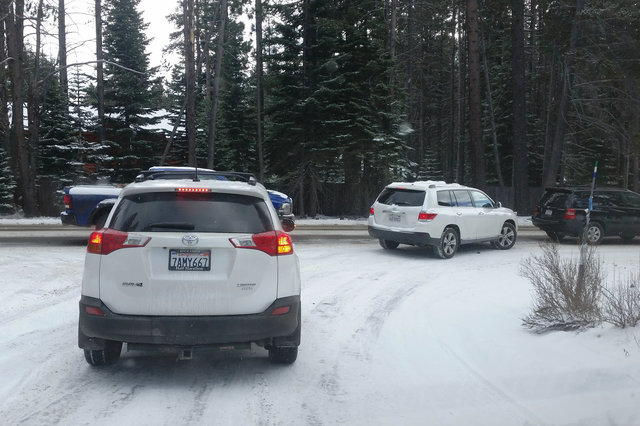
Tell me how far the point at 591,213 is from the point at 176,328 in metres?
14.8

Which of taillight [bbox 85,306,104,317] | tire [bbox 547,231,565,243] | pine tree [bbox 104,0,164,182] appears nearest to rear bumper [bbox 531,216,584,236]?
tire [bbox 547,231,565,243]

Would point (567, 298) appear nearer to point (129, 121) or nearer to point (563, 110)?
point (563, 110)

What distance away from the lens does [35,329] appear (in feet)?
23.1

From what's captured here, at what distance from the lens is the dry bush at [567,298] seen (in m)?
6.16

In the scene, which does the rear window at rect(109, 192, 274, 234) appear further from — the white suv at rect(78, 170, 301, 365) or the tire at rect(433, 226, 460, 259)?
the tire at rect(433, 226, 460, 259)

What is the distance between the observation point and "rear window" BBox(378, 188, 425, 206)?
1358 cm

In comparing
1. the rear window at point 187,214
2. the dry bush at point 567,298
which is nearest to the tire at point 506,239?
the dry bush at point 567,298

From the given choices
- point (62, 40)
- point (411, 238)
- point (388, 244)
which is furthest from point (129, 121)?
point (411, 238)

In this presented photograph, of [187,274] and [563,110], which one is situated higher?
[563,110]

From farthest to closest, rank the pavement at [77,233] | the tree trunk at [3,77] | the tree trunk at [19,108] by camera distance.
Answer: the tree trunk at [19,108] → the tree trunk at [3,77] → the pavement at [77,233]

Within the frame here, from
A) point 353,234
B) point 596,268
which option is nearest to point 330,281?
point 596,268

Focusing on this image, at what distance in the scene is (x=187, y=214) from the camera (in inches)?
200

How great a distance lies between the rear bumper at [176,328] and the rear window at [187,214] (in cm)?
74

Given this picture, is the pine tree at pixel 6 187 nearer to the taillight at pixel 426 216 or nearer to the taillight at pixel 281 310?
the taillight at pixel 426 216
